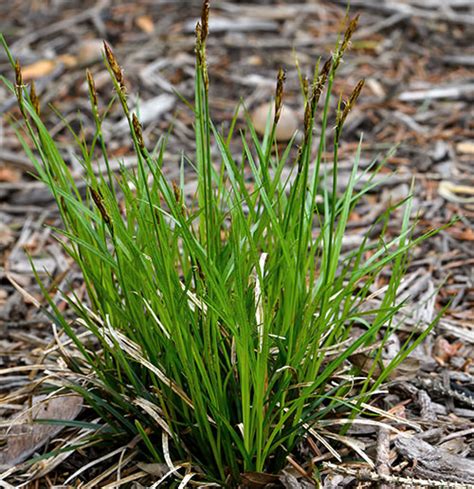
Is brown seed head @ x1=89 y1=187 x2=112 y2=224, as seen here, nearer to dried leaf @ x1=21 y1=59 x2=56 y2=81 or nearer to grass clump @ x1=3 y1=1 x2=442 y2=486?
grass clump @ x1=3 y1=1 x2=442 y2=486

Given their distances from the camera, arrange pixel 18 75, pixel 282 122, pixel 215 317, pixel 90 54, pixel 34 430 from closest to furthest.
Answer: pixel 18 75
pixel 215 317
pixel 34 430
pixel 282 122
pixel 90 54

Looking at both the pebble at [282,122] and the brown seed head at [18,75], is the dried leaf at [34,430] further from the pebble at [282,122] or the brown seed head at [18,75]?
the pebble at [282,122]

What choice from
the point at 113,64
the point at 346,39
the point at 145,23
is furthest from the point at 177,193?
the point at 145,23

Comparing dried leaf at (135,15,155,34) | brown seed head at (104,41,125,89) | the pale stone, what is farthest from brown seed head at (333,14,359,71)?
dried leaf at (135,15,155,34)

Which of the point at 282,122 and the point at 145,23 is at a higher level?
the point at 145,23

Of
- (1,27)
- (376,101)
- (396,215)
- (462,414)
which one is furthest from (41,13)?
(462,414)

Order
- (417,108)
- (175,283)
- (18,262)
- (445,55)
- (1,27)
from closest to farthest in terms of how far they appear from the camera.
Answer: (175,283), (18,262), (417,108), (445,55), (1,27)

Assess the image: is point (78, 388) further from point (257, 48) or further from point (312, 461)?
point (257, 48)

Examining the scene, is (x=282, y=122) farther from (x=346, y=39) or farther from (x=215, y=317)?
(x=346, y=39)

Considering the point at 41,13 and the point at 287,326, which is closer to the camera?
the point at 287,326

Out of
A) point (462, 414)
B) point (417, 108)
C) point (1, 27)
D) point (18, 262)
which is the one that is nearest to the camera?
point (462, 414)

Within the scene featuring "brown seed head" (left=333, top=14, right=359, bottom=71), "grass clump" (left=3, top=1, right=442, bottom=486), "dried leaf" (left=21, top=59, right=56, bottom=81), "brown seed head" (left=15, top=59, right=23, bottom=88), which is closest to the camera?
"brown seed head" (left=333, top=14, right=359, bottom=71)
